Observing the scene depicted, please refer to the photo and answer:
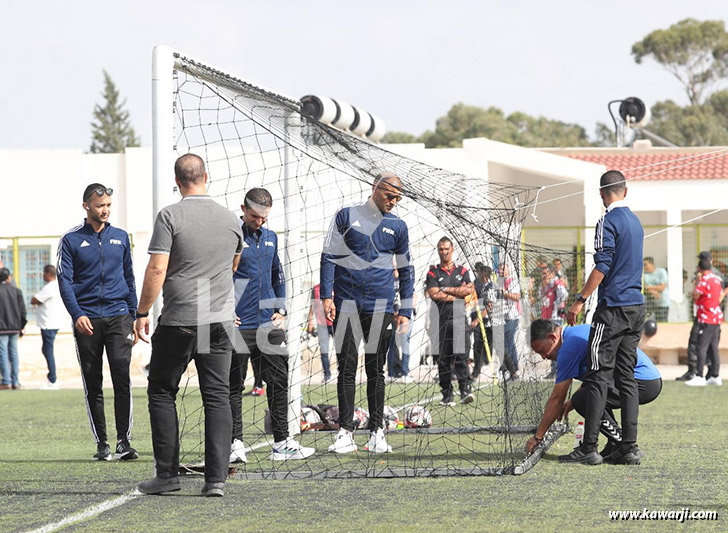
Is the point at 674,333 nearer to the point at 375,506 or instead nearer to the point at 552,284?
the point at 552,284

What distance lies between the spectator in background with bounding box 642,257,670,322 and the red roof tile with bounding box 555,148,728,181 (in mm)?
4174

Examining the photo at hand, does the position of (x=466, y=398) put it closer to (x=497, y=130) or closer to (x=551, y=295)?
(x=551, y=295)

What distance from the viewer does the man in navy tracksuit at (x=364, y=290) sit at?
7816 mm

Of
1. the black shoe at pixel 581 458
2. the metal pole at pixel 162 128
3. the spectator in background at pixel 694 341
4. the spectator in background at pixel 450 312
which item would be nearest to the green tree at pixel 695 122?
the spectator in background at pixel 694 341

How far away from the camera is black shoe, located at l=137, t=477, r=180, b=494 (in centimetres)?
622

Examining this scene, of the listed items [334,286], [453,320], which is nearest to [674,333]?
[453,320]

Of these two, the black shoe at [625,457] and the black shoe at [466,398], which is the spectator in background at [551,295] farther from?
the black shoe at [625,457]

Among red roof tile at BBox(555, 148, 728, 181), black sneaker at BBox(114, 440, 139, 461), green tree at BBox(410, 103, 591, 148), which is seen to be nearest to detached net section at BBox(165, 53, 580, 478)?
black sneaker at BBox(114, 440, 139, 461)

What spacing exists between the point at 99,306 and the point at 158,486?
85.5 inches

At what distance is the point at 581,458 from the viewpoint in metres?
7.42

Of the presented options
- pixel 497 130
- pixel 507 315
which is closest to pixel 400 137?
pixel 497 130

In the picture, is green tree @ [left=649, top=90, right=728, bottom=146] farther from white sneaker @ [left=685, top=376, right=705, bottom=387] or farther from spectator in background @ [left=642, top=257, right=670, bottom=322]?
white sneaker @ [left=685, top=376, right=705, bottom=387]

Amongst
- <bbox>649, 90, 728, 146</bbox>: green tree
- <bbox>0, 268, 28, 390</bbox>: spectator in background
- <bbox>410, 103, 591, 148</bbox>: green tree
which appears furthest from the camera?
<bbox>410, 103, 591, 148</bbox>: green tree

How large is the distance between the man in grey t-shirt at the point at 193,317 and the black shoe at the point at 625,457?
2.79 m
